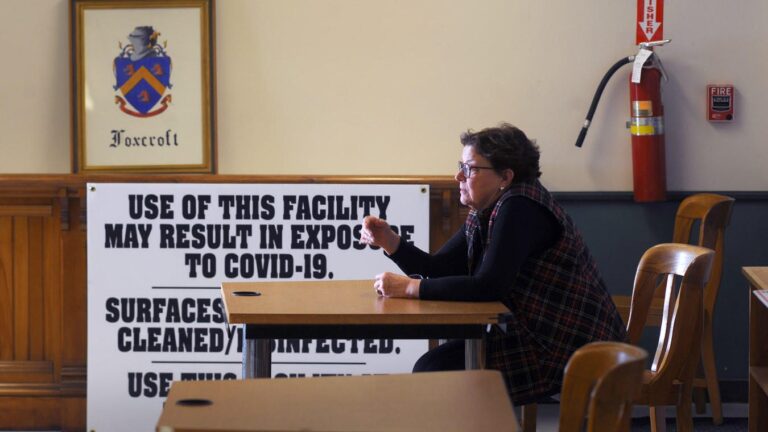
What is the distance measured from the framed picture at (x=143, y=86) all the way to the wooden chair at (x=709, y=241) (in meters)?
2.27

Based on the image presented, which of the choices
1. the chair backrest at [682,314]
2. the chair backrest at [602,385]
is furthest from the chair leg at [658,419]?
the chair backrest at [602,385]

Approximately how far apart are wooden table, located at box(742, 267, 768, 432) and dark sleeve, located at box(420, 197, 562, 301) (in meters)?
0.92

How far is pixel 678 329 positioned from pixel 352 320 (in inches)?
39.5

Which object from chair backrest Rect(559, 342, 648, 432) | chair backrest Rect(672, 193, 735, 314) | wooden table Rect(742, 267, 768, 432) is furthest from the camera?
chair backrest Rect(672, 193, 735, 314)

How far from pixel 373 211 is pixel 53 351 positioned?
61.6 inches

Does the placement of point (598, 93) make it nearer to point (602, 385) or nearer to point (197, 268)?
point (197, 268)

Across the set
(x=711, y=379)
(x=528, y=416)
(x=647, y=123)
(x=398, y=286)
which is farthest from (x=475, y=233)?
(x=711, y=379)

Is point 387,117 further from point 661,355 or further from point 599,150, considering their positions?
point 661,355

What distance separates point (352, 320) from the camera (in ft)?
10.3

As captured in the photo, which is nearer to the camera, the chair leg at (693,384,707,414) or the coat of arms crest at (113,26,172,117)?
the chair leg at (693,384,707,414)

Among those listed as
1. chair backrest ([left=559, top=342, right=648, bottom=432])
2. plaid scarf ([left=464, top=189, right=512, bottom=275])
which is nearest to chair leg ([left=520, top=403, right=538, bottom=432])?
plaid scarf ([left=464, top=189, right=512, bottom=275])

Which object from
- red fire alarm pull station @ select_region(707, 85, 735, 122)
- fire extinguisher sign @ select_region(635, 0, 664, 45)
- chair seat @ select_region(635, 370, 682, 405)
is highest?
fire extinguisher sign @ select_region(635, 0, 664, 45)

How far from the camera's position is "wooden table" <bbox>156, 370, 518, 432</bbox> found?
6.59ft

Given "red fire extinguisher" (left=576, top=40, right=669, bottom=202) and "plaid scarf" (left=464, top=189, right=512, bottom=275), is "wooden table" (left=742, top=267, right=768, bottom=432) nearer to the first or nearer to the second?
"plaid scarf" (left=464, top=189, right=512, bottom=275)
